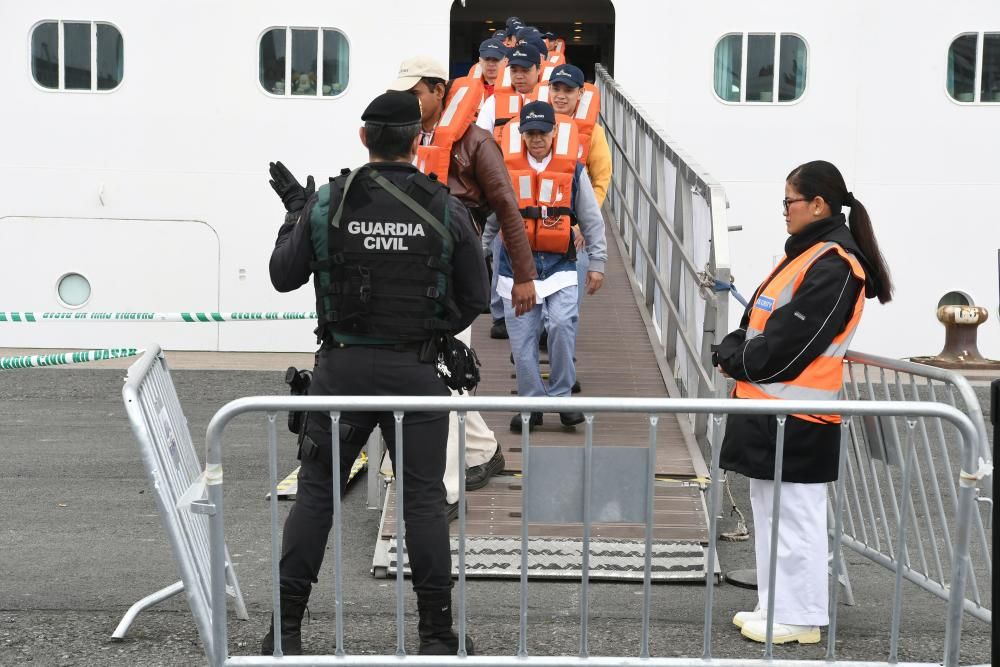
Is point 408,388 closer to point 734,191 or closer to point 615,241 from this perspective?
point 615,241

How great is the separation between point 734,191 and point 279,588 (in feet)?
29.9

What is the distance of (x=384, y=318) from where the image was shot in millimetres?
4320

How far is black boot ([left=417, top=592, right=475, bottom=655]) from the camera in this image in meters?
4.30

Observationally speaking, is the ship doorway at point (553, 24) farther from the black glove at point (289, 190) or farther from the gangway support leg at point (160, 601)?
the gangway support leg at point (160, 601)

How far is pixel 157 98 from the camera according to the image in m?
12.5

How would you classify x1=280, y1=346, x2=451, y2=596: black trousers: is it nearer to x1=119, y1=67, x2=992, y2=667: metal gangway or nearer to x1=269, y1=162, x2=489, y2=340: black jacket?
x1=119, y1=67, x2=992, y2=667: metal gangway

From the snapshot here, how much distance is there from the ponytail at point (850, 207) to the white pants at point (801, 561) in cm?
75

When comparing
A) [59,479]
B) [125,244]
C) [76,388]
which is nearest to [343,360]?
[59,479]

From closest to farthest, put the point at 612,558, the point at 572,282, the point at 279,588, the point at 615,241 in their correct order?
the point at 279,588 < the point at 612,558 < the point at 572,282 < the point at 615,241

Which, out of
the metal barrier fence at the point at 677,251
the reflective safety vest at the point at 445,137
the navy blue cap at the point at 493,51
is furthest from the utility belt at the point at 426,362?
the navy blue cap at the point at 493,51

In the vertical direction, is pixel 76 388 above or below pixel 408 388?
below

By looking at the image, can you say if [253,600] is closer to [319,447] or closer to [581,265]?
[319,447]

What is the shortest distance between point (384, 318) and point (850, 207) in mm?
1708

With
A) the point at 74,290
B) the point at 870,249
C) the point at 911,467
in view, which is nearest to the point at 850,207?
the point at 870,249
